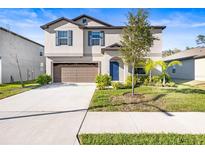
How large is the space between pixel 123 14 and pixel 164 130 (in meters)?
7.92

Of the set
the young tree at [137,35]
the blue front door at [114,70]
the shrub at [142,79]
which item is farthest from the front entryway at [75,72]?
the young tree at [137,35]

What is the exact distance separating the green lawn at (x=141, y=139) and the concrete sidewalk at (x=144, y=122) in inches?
14.8

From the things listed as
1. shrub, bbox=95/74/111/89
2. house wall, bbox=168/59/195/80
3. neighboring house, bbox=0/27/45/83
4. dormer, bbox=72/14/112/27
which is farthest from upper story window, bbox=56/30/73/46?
house wall, bbox=168/59/195/80

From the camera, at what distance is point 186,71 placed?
24.3 m

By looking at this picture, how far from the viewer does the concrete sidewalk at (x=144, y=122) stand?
5410 millimetres

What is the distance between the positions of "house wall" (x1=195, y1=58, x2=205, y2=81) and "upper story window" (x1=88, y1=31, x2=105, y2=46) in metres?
11.5

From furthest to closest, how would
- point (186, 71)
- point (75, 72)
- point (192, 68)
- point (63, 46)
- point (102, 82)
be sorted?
point (186, 71), point (192, 68), point (75, 72), point (63, 46), point (102, 82)

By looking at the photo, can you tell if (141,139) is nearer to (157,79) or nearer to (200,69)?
(157,79)

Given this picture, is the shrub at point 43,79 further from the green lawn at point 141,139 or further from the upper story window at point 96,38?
the green lawn at point 141,139

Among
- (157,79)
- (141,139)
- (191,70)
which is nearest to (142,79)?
(157,79)

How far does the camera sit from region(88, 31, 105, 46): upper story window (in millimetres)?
20000

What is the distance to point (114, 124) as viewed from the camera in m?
5.96

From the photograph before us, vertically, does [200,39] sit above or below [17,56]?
above

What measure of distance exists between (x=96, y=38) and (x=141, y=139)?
16563 millimetres
